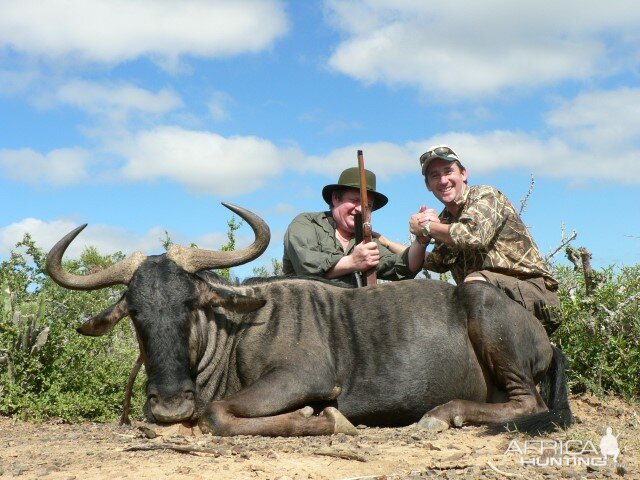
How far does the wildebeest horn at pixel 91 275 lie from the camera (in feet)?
20.6

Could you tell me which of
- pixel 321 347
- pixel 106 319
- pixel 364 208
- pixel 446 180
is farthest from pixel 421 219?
pixel 106 319

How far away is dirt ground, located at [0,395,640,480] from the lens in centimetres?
454

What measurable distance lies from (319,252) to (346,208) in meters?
0.68

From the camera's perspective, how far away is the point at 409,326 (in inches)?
259

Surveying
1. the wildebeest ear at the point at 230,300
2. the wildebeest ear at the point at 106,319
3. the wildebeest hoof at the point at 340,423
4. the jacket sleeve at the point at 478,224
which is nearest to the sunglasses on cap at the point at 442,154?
the jacket sleeve at the point at 478,224

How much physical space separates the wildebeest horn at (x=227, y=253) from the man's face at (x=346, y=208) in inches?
98.7

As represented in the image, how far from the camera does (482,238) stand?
707 centimetres

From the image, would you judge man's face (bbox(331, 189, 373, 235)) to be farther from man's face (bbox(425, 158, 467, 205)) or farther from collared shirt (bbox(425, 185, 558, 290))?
collared shirt (bbox(425, 185, 558, 290))

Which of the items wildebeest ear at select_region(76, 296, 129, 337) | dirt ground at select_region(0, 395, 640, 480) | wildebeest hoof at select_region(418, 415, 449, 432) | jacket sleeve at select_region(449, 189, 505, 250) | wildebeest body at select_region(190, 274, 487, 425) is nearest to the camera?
dirt ground at select_region(0, 395, 640, 480)

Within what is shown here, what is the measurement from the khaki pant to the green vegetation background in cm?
85

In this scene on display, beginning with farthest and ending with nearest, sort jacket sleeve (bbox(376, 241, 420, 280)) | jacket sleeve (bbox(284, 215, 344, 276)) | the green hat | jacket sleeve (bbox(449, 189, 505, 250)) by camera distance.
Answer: the green hat → jacket sleeve (bbox(376, 241, 420, 280)) → jacket sleeve (bbox(284, 215, 344, 276)) → jacket sleeve (bbox(449, 189, 505, 250))

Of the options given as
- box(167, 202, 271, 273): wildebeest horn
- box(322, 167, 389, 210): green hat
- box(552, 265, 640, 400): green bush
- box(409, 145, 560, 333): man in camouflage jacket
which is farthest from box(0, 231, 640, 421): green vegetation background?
box(322, 167, 389, 210): green hat

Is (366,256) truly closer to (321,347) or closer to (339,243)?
(339,243)

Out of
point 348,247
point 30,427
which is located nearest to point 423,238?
point 348,247
